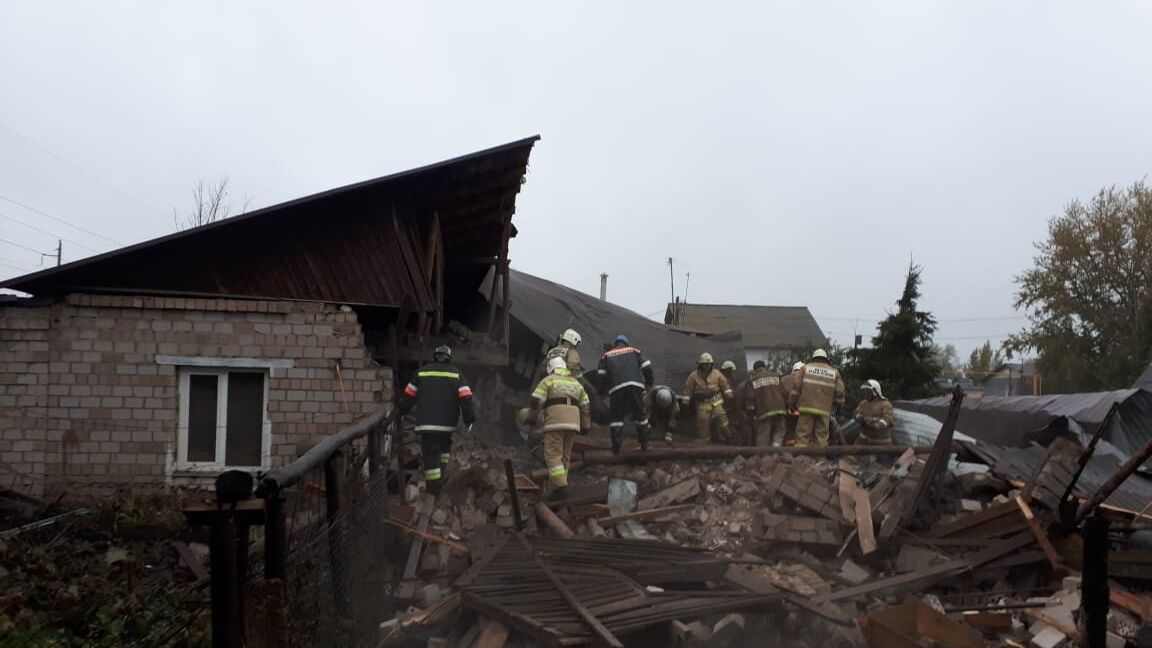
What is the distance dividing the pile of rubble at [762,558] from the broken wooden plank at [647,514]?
0.02 meters

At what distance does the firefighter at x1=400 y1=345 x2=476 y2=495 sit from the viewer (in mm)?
9398

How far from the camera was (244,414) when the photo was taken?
389 inches

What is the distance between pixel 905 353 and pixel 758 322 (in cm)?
2717

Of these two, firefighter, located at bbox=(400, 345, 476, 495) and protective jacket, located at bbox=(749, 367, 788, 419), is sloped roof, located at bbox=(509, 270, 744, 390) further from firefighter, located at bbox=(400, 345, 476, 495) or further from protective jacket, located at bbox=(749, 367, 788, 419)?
firefighter, located at bbox=(400, 345, 476, 495)

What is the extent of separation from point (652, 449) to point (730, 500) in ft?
6.50

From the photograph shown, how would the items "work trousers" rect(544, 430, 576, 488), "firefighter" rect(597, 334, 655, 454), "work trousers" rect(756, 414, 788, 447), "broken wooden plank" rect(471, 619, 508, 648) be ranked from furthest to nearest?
"work trousers" rect(756, 414, 788, 447) → "firefighter" rect(597, 334, 655, 454) → "work trousers" rect(544, 430, 576, 488) → "broken wooden plank" rect(471, 619, 508, 648)

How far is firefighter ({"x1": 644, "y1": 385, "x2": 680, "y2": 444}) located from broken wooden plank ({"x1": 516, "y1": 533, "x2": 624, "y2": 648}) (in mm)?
6143

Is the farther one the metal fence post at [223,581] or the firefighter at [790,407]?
the firefighter at [790,407]

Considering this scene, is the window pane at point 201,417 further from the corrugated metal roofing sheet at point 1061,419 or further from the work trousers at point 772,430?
the corrugated metal roofing sheet at point 1061,419

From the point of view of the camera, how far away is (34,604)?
6848mm

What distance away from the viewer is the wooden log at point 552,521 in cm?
895

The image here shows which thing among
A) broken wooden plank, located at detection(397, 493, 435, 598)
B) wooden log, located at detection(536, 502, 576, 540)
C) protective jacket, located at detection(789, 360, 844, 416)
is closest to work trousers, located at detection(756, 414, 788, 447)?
protective jacket, located at detection(789, 360, 844, 416)

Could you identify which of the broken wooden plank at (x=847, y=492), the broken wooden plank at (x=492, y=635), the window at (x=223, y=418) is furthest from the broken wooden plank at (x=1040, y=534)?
the window at (x=223, y=418)

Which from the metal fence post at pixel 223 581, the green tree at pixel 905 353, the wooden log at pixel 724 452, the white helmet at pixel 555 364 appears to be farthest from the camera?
the green tree at pixel 905 353
